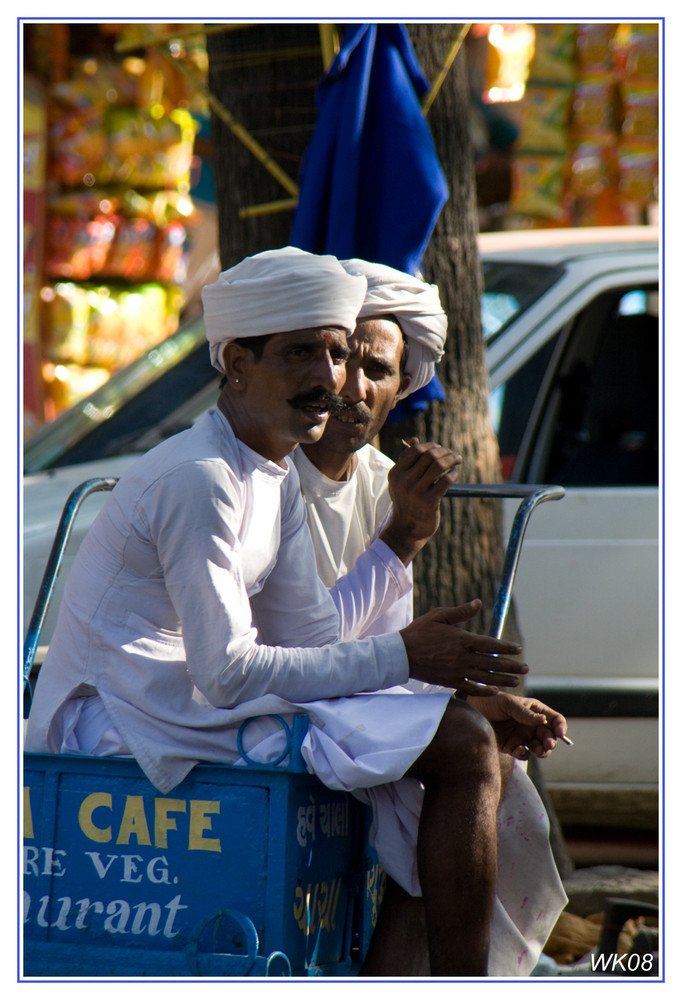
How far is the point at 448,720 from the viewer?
214 cm

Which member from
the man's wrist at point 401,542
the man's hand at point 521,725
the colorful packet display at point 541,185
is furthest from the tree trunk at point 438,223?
the colorful packet display at point 541,185

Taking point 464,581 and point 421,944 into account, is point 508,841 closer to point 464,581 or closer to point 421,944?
point 421,944

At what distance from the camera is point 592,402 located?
4.75 m

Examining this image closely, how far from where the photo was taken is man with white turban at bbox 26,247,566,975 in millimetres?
2105

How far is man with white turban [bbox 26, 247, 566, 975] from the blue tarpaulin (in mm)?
843

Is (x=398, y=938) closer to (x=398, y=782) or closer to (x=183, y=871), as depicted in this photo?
(x=398, y=782)

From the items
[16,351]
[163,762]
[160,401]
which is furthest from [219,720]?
[160,401]

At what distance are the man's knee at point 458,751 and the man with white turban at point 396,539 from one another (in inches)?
3.1

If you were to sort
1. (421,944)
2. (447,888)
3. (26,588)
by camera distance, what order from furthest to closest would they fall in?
(26,588) < (421,944) < (447,888)

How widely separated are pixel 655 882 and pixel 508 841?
1.42 meters

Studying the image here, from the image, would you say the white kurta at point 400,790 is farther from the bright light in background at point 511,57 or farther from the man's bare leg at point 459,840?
the bright light in background at point 511,57

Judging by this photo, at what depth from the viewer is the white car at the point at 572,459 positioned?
4.10 m

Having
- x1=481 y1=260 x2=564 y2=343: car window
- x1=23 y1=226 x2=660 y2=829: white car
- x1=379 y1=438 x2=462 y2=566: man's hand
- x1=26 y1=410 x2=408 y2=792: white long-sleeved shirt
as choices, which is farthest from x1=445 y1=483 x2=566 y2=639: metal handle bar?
x1=481 y1=260 x2=564 y2=343: car window

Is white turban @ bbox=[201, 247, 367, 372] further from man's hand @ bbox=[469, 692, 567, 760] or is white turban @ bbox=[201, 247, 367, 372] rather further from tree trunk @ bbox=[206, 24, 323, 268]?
tree trunk @ bbox=[206, 24, 323, 268]
